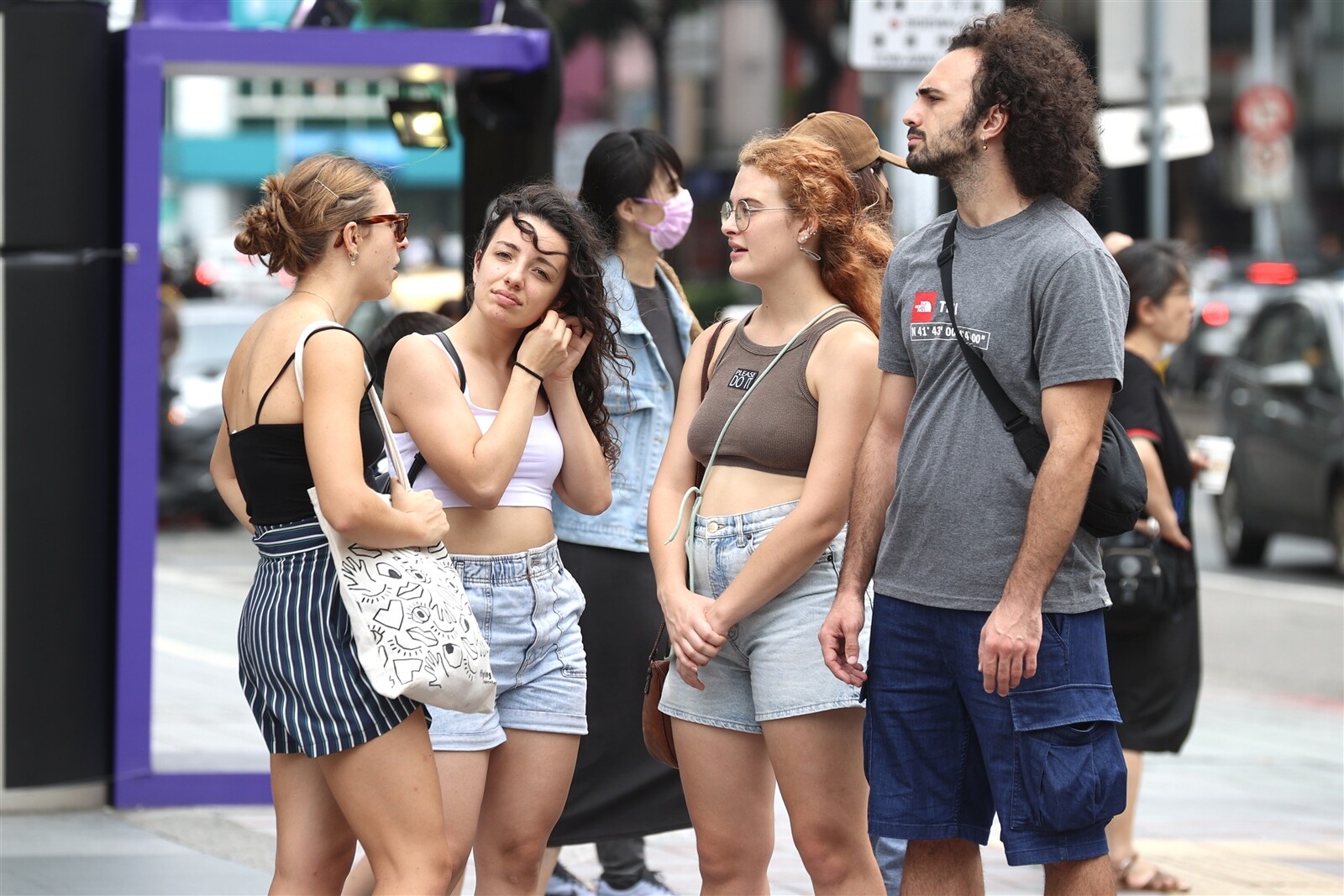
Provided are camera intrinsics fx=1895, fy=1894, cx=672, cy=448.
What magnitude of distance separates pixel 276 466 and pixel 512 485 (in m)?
0.64

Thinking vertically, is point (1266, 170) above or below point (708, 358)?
above

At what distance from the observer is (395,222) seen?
12.1 feet

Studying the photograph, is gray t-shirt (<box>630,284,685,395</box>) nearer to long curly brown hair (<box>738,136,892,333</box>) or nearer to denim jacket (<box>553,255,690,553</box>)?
denim jacket (<box>553,255,690,553</box>)

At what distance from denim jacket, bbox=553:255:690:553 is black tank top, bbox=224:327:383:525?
139cm

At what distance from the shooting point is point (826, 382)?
154 inches

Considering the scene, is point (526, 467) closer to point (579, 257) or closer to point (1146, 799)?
point (579, 257)

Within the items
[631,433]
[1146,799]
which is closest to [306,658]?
[631,433]

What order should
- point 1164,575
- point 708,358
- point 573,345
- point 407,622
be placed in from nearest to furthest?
point 407,622 < point 573,345 < point 708,358 < point 1164,575

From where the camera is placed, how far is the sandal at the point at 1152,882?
5.61 metres

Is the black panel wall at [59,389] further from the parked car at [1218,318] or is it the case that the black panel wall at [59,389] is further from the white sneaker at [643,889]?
the parked car at [1218,318]

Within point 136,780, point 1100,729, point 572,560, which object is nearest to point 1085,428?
point 1100,729

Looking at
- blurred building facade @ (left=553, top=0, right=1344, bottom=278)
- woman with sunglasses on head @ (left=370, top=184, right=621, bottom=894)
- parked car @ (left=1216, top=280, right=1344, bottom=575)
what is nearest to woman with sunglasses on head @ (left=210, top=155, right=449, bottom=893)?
woman with sunglasses on head @ (left=370, top=184, right=621, bottom=894)

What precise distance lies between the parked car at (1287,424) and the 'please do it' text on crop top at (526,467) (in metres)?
9.88

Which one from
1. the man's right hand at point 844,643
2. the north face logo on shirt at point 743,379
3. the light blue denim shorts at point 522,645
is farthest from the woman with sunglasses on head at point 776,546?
the light blue denim shorts at point 522,645
